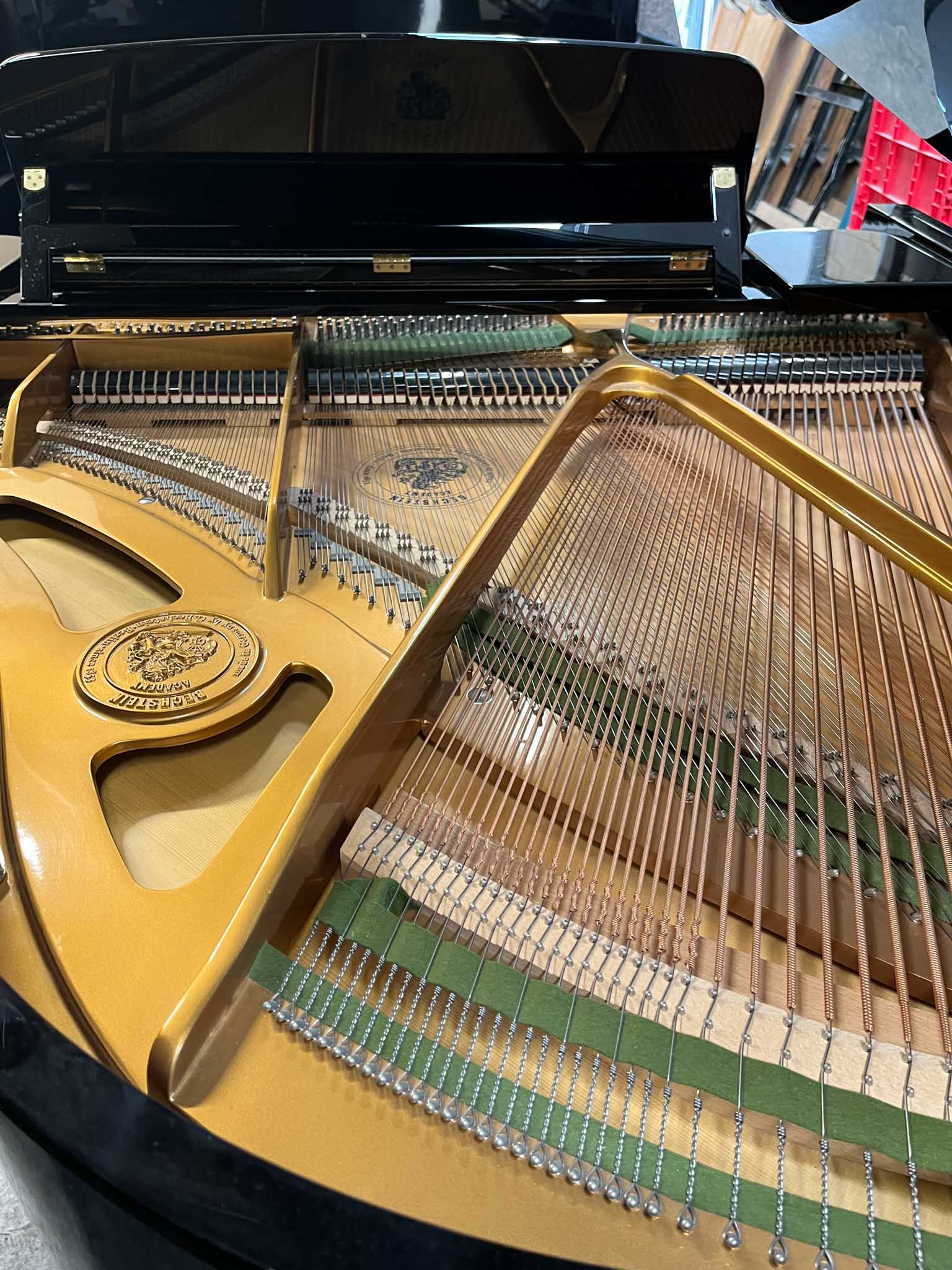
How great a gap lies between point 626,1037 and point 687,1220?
0.65 ft

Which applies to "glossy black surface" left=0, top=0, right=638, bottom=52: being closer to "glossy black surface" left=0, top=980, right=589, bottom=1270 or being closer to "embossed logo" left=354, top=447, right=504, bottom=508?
"embossed logo" left=354, top=447, right=504, bottom=508

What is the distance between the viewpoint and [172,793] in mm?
1472

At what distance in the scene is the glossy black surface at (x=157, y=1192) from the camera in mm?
699

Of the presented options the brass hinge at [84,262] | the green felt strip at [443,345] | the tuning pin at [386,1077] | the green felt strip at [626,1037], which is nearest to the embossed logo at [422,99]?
the green felt strip at [443,345]

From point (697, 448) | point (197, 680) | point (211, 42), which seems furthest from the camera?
point (211, 42)

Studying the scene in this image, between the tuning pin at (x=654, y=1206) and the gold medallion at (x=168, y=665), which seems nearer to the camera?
the tuning pin at (x=654, y=1206)

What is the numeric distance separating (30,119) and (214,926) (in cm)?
248

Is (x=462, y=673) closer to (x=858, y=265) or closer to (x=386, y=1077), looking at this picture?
(x=386, y=1077)

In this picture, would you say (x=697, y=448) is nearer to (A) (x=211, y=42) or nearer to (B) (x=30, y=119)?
(A) (x=211, y=42)

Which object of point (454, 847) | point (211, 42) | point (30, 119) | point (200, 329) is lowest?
point (454, 847)

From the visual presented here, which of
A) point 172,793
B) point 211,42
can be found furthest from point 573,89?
point 172,793

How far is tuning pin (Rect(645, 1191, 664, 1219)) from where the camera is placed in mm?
875

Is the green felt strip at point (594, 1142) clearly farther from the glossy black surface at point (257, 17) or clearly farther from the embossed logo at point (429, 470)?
the glossy black surface at point (257, 17)

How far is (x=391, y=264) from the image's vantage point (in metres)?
2.68
